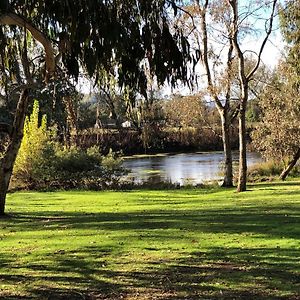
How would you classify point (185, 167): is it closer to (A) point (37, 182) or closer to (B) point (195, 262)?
(A) point (37, 182)

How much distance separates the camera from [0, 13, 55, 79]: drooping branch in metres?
5.55

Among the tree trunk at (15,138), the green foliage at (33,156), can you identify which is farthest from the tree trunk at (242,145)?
the green foliage at (33,156)

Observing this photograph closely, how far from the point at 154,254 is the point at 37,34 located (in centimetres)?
335

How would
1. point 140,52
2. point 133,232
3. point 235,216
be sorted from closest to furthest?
point 140,52
point 133,232
point 235,216

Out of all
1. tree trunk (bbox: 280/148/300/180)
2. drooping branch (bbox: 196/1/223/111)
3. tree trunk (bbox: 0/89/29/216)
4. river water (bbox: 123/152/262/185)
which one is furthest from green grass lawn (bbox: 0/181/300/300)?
river water (bbox: 123/152/262/185)

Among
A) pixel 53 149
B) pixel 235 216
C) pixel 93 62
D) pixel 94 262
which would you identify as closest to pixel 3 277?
pixel 94 262

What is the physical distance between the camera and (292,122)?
25.3 m

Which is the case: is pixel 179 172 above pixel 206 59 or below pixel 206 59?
below

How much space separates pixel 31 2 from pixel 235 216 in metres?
7.73

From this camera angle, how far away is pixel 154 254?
744 centimetres

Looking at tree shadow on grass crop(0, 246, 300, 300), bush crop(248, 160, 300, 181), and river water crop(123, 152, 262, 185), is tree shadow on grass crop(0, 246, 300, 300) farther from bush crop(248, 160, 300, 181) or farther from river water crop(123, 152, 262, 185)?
bush crop(248, 160, 300, 181)

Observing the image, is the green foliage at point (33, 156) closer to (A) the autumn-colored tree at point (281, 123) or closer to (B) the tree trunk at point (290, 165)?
(A) the autumn-colored tree at point (281, 123)

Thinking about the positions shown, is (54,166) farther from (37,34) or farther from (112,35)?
(112,35)

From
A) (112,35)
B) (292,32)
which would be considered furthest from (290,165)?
(112,35)
